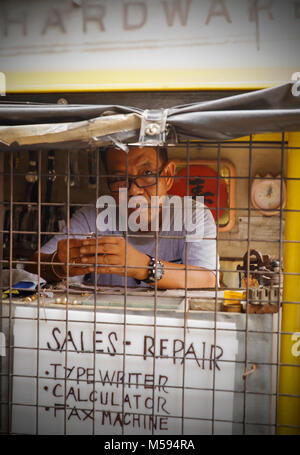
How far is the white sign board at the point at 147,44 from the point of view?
5.02 ft

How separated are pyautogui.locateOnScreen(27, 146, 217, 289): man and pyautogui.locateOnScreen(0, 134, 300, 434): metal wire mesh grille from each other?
4.2 inches

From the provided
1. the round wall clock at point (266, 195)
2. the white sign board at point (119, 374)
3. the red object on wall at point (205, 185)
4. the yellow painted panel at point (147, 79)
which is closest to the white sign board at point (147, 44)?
the yellow painted panel at point (147, 79)

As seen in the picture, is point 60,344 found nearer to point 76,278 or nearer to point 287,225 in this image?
point 76,278

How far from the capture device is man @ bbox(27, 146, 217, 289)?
5.53 feet

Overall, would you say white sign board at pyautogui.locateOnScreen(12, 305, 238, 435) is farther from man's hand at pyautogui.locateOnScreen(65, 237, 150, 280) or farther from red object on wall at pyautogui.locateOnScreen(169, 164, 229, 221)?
red object on wall at pyautogui.locateOnScreen(169, 164, 229, 221)

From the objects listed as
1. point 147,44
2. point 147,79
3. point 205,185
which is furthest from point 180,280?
point 205,185

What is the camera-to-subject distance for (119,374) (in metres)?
1.69

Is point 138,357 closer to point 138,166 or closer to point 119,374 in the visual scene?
point 119,374

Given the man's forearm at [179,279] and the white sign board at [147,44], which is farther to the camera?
the man's forearm at [179,279]

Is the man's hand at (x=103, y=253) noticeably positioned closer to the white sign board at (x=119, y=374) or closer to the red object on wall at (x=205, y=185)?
the white sign board at (x=119, y=374)

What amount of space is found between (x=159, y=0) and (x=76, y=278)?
1.86 meters

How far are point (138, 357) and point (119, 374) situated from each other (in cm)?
12

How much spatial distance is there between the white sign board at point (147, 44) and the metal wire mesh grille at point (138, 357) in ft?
1.08
